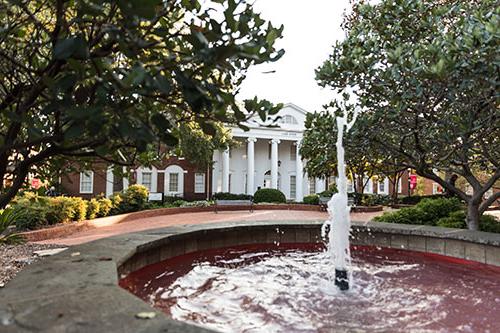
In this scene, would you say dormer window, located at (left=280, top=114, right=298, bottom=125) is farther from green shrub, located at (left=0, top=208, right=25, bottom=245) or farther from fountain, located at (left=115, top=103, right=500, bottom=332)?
green shrub, located at (left=0, top=208, right=25, bottom=245)

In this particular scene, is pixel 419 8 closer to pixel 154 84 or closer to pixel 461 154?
pixel 461 154

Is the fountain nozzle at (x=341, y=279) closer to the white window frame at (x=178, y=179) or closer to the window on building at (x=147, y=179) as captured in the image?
the white window frame at (x=178, y=179)

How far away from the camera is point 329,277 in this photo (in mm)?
5246

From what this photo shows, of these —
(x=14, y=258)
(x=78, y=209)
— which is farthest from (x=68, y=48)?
(x=78, y=209)

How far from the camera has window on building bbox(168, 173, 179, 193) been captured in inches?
1206

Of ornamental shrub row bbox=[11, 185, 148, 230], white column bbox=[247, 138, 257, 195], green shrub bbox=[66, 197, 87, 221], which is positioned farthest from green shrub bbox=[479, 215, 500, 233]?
white column bbox=[247, 138, 257, 195]

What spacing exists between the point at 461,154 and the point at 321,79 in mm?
3246

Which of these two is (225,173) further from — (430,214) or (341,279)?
(341,279)

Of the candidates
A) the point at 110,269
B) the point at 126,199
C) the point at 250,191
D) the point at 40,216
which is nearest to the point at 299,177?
the point at 250,191

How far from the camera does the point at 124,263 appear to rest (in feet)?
14.5

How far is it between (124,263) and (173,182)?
88.2 ft

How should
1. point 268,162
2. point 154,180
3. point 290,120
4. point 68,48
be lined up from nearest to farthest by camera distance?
point 68,48 → point 154,180 → point 290,120 → point 268,162

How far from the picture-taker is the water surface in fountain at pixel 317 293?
3510mm

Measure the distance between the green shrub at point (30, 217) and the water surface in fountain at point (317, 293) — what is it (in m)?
6.31
